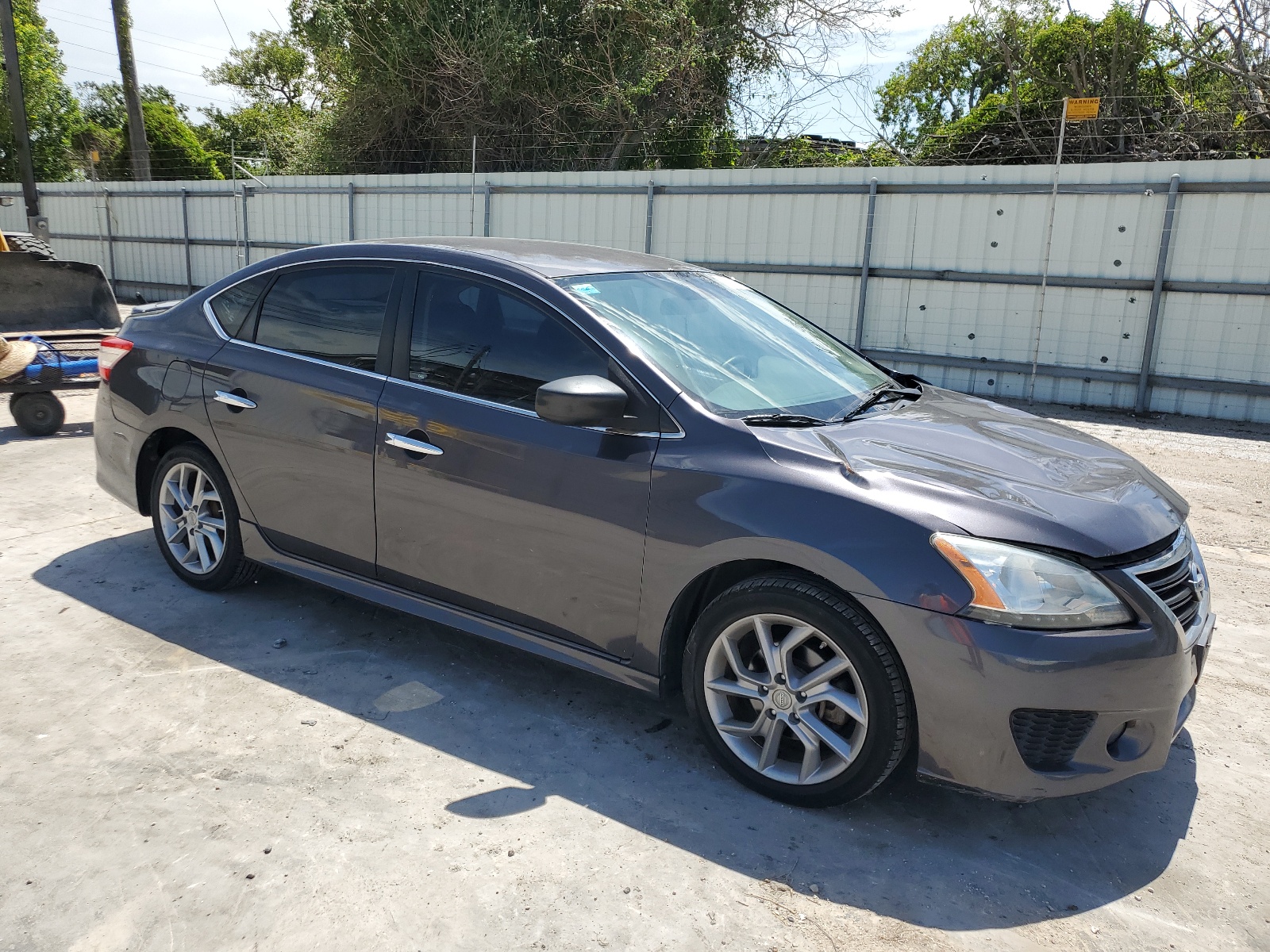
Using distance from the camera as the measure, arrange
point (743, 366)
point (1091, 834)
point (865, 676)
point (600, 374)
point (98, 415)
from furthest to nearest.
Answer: point (98, 415)
point (743, 366)
point (600, 374)
point (1091, 834)
point (865, 676)

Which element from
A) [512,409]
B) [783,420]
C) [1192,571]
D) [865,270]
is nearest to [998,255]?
[865,270]

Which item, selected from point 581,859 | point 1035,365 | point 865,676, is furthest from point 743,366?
point 1035,365

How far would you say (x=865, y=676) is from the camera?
2.74 metres

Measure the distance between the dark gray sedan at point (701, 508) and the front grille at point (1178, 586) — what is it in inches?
0.4

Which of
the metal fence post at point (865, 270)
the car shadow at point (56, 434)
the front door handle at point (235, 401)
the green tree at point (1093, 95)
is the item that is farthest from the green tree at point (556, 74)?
the front door handle at point (235, 401)

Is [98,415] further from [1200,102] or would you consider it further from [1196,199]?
[1200,102]

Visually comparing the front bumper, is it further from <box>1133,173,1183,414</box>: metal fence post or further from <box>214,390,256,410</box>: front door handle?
<box>1133,173,1183,414</box>: metal fence post

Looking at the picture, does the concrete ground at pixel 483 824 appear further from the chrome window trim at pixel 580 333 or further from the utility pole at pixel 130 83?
the utility pole at pixel 130 83

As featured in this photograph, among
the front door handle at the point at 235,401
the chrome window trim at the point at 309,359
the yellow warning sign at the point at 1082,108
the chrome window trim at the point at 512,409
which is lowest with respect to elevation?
the front door handle at the point at 235,401

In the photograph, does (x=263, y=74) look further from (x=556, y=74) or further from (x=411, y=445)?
(x=411, y=445)

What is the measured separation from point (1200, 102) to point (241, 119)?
1914 inches

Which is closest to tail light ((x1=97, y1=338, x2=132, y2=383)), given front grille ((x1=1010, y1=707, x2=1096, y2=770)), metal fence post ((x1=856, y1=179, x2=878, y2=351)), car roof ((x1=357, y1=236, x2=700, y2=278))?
car roof ((x1=357, y1=236, x2=700, y2=278))

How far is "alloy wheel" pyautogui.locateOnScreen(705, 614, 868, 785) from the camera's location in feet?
9.30

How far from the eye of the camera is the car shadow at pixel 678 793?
2.66 metres
